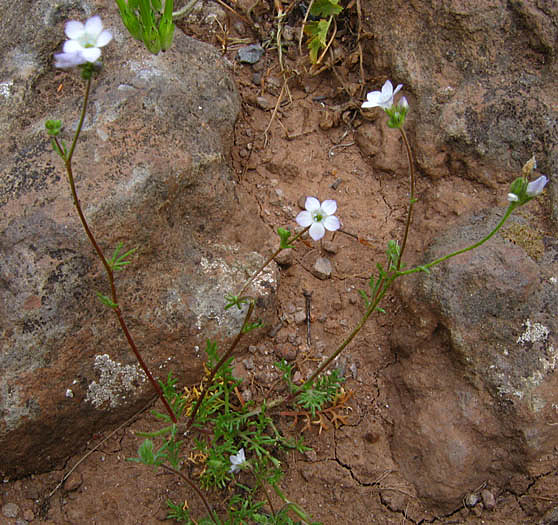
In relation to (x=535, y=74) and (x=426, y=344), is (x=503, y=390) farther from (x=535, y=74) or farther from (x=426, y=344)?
(x=535, y=74)

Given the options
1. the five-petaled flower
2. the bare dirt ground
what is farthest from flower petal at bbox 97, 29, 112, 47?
the bare dirt ground

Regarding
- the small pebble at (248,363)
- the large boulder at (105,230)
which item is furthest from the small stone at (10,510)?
the small pebble at (248,363)

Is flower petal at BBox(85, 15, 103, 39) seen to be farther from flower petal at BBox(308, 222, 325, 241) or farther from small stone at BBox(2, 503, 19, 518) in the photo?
small stone at BBox(2, 503, 19, 518)

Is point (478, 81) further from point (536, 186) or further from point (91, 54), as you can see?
point (91, 54)

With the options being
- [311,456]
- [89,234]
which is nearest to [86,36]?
[89,234]

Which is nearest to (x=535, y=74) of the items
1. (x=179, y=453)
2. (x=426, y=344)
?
(x=426, y=344)
